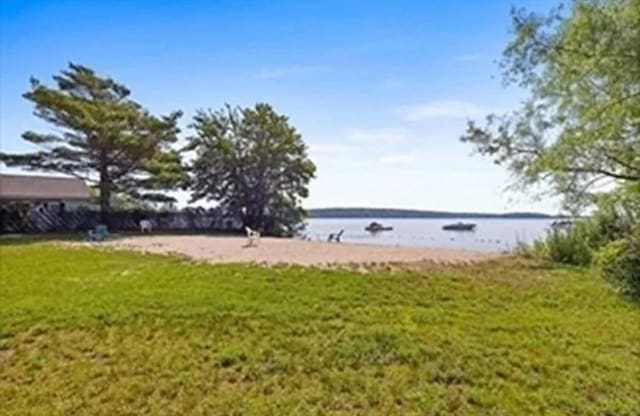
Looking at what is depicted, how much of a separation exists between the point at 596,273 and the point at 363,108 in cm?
868

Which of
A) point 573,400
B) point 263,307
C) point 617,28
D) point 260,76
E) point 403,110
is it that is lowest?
point 573,400

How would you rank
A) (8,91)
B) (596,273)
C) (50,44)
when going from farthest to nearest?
(8,91) → (50,44) → (596,273)

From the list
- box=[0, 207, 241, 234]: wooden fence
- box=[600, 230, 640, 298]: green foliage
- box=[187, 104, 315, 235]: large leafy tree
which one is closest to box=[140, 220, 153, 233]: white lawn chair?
box=[0, 207, 241, 234]: wooden fence

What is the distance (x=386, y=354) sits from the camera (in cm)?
526

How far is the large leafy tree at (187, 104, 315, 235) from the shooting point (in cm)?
2553

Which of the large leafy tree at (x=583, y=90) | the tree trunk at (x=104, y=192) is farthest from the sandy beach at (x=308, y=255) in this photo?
the tree trunk at (x=104, y=192)

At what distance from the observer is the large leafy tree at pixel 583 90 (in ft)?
16.5

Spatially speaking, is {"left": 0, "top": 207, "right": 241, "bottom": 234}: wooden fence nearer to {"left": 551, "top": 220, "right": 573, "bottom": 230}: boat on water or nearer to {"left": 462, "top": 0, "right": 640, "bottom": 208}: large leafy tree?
{"left": 551, "top": 220, "right": 573, "bottom": 230}: boat on water

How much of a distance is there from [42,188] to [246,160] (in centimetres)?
982

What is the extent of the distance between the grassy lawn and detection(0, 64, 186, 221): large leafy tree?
14560 mm

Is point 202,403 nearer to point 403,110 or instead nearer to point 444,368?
point 444,368

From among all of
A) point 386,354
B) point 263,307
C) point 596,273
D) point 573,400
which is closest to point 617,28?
point 573,400

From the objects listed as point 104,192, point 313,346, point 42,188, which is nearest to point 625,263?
point 313,346

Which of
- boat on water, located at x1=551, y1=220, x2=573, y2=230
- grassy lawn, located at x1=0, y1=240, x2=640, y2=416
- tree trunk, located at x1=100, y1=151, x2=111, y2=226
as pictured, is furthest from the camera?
tree trunk, located at x1=100, y1=151, x2=111, y2=226
